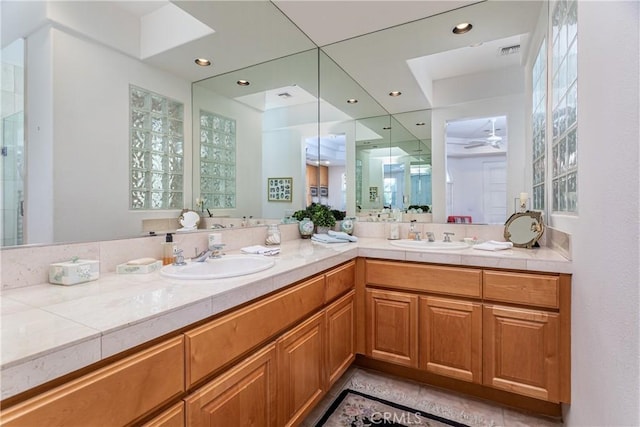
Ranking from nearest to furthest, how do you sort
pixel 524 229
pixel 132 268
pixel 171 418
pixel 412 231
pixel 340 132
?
pixel 171 418, pixel 132 268, pixel 524 229, pixel 412 231, pixel 340 132

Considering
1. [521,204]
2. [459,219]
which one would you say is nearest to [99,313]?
[459,219]

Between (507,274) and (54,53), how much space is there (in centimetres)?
217

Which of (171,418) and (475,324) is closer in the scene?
(171,418)

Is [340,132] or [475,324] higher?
[340,132]

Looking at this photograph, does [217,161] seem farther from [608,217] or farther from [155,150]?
[608,217]

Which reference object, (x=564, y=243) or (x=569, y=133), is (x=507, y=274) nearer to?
(x=564, y=243)

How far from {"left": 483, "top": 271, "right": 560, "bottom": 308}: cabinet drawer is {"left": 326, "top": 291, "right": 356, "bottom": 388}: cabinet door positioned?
0.79 m

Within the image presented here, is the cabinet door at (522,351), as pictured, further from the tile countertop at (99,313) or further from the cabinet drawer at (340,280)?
the tile countertop at (99,313)

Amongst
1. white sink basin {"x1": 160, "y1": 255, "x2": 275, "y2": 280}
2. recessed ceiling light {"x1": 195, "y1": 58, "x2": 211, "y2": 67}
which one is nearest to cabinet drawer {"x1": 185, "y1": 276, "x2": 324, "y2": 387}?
white sink basin {"x1": 160, "y1": 255, "x2": 275, "y2": 280}

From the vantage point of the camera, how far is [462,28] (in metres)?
2.10

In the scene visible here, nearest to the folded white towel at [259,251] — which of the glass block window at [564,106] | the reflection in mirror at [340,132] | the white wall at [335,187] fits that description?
the reflection in mirror at [340,132]

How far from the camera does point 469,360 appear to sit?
172 centimetres

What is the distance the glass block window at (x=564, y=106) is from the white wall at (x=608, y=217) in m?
0.14

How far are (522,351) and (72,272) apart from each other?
205 centimetres
